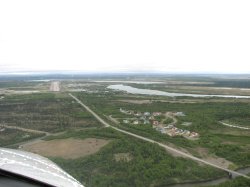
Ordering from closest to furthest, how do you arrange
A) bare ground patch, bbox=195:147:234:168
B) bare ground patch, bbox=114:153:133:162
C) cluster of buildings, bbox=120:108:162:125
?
bare ground patch, bbox=114:153:133:162, bare ground patch, bbox=195:147:234:168, cluster of buildings, bbox=120:108:162:125

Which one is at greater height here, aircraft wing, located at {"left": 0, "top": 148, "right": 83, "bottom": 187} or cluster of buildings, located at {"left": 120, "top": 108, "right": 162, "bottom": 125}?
aircraft wing, located at {"left": 0, "top": 148, "right": 83, "bottom": 187}

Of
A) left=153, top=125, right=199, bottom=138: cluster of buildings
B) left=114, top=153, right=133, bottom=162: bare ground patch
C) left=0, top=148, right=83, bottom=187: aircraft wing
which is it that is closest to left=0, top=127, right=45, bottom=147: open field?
left=114, top=153, right=133, bottom=162: bare ground patch

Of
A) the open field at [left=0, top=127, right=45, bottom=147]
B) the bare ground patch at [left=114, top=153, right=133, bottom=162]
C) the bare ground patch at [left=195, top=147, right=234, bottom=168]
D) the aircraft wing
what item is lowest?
the open field at [left=0, top=127, right=45, bottom=147]

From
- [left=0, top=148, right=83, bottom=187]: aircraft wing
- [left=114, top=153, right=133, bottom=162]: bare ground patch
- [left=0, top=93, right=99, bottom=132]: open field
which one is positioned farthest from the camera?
[left=0, top=93, right=99, bottom=132]: open field

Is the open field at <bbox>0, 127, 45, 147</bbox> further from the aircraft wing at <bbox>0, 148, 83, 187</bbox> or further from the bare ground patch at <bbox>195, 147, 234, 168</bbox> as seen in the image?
the aircraft wing at <bbox>0, 148, 83, 187</bbox>

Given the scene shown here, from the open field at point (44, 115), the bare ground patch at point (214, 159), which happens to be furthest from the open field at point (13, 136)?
the bare ground patch at point (214, 159)

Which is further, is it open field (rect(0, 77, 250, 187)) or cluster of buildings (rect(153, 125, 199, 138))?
cluster of buildings (rect(153, 125, 199, 138))
